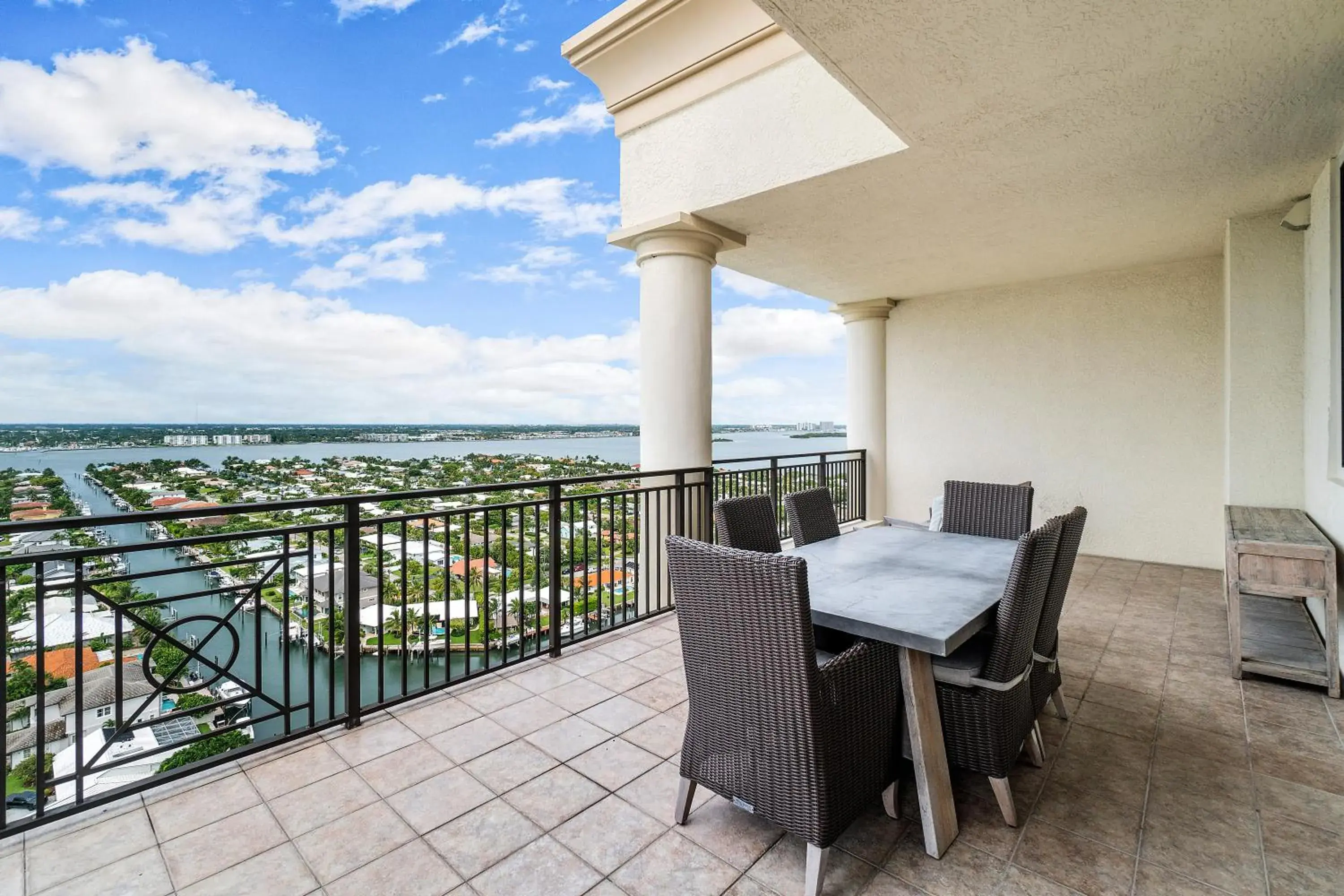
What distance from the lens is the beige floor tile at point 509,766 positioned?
1.98 m

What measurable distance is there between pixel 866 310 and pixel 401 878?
6717 millimetres

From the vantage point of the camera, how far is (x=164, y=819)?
1.77 m

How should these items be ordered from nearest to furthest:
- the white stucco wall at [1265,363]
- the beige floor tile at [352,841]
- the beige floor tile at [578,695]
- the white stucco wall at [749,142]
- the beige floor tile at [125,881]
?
the beige floor tile at [125,881]
the beige floor tile at [352,841]
the beige floor tile at [578,695]
the white stucco wall at [749,142]
the white stucco wall at [1265,363]

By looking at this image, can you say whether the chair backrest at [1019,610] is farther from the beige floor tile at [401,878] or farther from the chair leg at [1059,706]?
the beige floor tile at [401,878]

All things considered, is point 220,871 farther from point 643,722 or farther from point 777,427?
point 777,427

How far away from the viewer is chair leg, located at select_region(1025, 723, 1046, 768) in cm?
202

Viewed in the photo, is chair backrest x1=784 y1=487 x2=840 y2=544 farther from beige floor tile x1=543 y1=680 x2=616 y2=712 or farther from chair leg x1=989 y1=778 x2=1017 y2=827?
chair leg x1=989 y1=778 x2=1017 y2=827

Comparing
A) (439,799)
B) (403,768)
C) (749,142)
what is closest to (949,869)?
(439,799)

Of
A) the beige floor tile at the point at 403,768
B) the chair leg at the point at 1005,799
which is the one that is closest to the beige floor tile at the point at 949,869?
the chair leg at the point at 1005,799

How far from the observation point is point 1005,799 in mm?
1711

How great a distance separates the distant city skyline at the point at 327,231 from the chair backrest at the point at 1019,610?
10.3ft

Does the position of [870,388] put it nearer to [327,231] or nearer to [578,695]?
[578,695]

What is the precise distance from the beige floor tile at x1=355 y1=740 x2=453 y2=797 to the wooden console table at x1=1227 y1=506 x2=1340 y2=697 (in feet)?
12.1

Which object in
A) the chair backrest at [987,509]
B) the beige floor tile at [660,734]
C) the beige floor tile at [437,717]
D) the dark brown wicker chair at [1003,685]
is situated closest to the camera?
the dark brown wicker chair at [1003,685]
